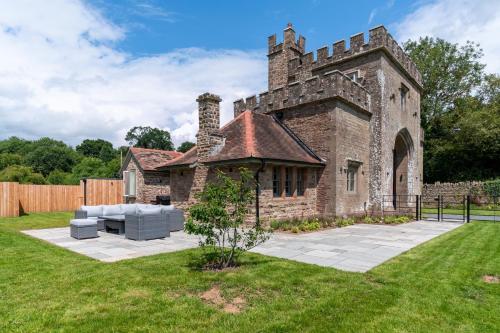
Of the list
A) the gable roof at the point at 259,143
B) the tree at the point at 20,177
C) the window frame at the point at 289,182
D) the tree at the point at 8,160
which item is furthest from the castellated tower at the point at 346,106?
the tree at the point at 8,160

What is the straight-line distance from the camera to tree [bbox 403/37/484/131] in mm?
32688

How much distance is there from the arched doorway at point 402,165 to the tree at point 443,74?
46.4ft

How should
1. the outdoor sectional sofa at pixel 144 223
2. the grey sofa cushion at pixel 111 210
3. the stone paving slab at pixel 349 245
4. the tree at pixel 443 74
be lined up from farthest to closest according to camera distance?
the tree at pixel 443 74, the grey sofa cushion at pixel 111 210, the outdoor sectional sofa at pixel 144 223, the stone paving slab at pixel 349 245

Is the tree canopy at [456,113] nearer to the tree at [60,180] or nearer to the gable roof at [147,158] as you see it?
the gable roof at [147,158]

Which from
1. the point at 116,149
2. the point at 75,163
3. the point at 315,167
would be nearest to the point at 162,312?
the point at 315,167

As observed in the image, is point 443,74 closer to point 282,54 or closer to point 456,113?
point 456,113

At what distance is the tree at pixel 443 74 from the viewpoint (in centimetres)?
3269

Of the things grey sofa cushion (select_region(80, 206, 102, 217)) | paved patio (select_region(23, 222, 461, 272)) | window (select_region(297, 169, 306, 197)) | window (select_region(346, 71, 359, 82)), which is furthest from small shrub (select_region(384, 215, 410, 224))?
grey sofa cushion (select_region(80, 206, 102, 217))

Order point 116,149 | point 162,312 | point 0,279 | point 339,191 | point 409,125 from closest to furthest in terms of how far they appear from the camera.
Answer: point 162,312 < point 0,279 < point 339,191 < point 409,125 < point 116,149

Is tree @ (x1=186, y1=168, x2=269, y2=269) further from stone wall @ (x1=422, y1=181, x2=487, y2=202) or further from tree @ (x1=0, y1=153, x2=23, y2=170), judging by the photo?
tree @ (x1=0, y1=153, x2=23, y2=170)

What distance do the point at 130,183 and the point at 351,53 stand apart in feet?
51.6

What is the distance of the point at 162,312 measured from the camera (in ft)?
14.0

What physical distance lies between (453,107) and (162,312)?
38.4 metres

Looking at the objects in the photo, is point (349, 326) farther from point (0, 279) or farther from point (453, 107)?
point (453, 107)
